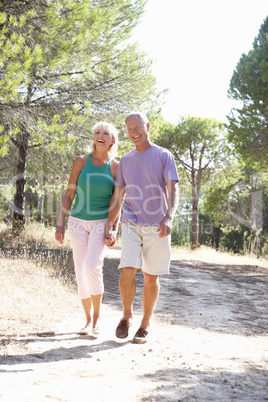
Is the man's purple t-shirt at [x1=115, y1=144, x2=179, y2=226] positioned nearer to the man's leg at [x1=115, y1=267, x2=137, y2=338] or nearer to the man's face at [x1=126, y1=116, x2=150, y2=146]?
the man's face at [x1=126, y1=116, x2=150, y2=146]

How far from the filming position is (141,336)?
373 centimetres

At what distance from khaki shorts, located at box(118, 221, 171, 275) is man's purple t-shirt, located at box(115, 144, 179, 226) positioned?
0.08 meters

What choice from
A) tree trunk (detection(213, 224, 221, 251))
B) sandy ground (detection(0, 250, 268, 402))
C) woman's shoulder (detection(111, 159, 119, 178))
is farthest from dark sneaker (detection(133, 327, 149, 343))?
tree trunk (detection(213, 224, 221, 251))

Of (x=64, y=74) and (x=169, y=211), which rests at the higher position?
(x=64, y=74)

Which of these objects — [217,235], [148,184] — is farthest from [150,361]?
[217,235]

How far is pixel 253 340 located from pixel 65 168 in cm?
840

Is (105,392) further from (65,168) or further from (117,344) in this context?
(65,168)

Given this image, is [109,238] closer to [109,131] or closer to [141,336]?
[141,336]

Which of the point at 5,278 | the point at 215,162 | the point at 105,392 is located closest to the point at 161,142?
the point at 215,162

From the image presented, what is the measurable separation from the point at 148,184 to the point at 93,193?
0.55 m

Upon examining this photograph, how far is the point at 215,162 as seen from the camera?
19.9 meters

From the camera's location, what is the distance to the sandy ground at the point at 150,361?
7.93 ft

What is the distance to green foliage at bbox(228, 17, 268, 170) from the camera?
1192cm

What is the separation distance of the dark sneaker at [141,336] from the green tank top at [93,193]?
3.63ft
